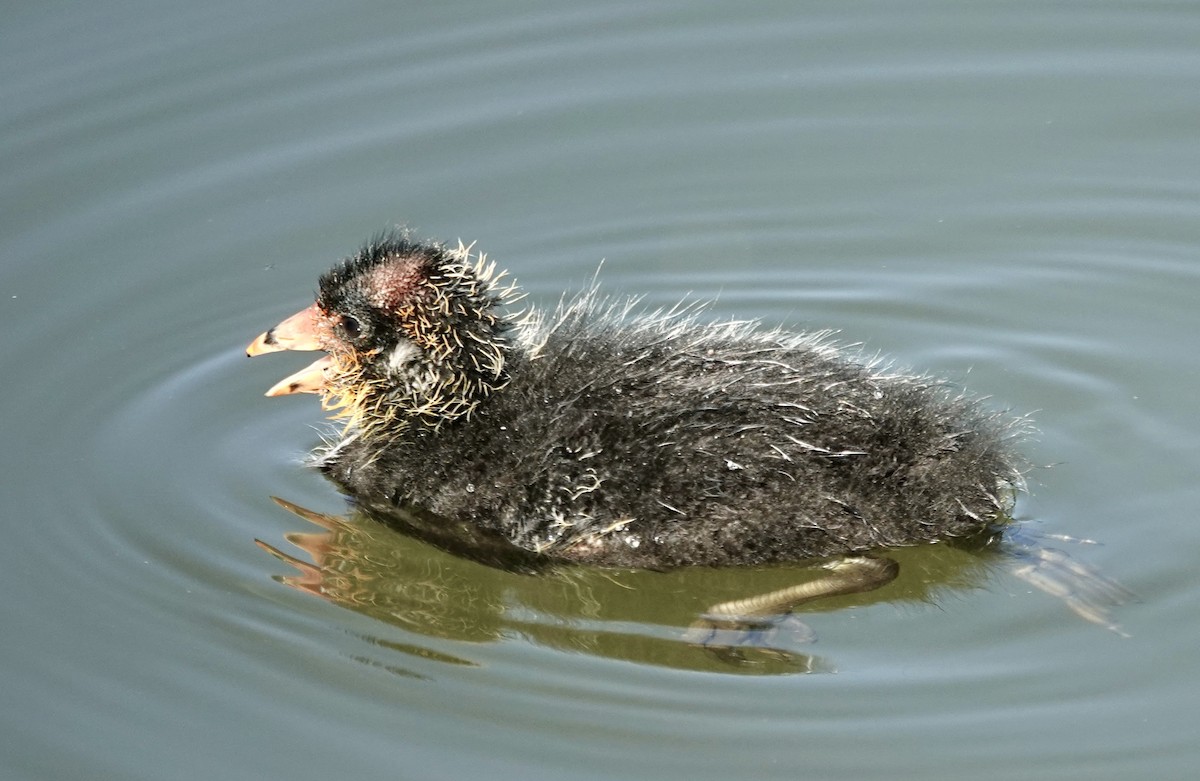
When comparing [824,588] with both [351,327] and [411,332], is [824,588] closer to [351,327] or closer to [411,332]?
[411,332]

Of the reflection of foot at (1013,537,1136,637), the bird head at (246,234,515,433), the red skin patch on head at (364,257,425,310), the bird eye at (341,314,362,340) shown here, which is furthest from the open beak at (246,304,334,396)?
the reflection of foot at (1013,537,1136,637)

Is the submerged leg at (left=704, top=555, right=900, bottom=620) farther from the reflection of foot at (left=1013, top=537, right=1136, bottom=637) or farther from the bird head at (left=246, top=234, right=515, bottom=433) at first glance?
the bird head at (left=246, top=234, right=515, bottom=433)

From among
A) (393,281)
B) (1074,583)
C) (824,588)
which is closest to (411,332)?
(393,281)

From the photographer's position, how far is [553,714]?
206 inches

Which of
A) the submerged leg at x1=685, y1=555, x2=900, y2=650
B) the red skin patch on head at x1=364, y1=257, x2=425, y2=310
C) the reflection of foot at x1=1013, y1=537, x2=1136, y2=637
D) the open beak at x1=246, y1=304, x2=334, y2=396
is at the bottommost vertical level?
the submerged leg at x1=685, y1=555, x2=900, y2=650

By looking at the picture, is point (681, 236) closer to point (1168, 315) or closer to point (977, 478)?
point (1168, 315)

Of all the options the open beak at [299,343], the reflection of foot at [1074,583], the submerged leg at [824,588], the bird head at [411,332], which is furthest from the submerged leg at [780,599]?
the open beak at [299,343]

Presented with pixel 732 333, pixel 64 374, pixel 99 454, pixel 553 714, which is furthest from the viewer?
pixel 64 374

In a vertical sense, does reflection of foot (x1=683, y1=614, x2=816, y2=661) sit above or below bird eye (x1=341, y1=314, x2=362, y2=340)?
below

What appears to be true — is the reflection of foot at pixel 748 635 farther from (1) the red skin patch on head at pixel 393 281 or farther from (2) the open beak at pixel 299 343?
(2) the open beak at pixel 299 343

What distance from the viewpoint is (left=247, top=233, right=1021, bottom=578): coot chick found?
18.5 ft

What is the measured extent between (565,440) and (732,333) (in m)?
0.84

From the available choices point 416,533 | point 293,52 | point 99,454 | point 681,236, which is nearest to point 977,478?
point 416,533

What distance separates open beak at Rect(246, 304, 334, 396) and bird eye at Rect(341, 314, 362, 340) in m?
0.13
